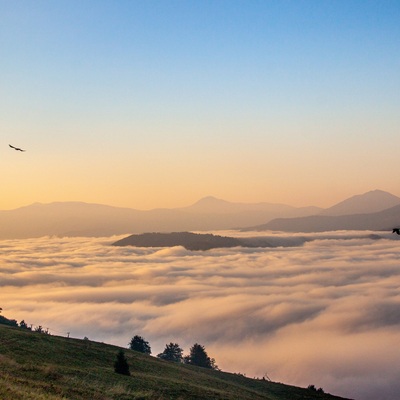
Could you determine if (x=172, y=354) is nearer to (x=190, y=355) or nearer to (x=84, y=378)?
(x=190, y=355)

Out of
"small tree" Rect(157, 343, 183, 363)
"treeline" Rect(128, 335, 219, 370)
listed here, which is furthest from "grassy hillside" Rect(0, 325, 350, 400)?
"small tree" Rect(157, 343, 183, 363)

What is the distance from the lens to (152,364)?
55.4 meters

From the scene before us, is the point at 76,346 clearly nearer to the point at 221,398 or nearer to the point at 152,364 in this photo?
the point at 152,364

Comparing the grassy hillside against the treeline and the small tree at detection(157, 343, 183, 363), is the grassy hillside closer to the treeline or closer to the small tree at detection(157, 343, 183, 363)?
the treeline

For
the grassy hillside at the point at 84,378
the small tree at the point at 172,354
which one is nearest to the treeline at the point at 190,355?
the small tree at the point at 172,354

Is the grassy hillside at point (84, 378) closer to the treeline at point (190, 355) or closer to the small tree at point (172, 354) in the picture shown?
the treeline at point (190, 355)

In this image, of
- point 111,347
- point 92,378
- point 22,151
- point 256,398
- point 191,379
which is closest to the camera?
point 22,151

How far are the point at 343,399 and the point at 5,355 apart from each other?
4547 centimetres

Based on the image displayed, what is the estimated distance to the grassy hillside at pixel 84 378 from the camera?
2769 cm

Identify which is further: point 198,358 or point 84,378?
point 198,358

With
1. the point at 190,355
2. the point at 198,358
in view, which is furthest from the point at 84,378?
the point at 190,355

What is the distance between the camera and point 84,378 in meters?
35.6

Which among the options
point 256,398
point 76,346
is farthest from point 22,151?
point 256,398

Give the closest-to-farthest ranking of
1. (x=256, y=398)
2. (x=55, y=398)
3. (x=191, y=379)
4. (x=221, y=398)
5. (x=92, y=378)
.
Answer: (x=55, y=398)
(x=92, y=378)
(x=221, y=398)
(x=256, y=398)
(x=191, y=379)
